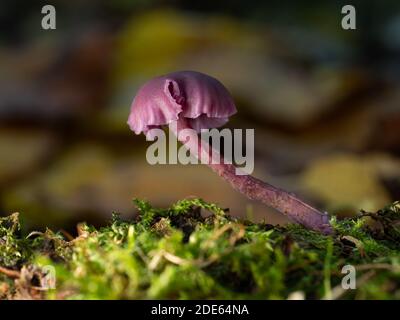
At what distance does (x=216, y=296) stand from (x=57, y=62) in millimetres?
3877

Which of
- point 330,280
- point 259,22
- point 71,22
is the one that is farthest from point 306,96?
point 330,280

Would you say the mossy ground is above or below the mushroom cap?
below

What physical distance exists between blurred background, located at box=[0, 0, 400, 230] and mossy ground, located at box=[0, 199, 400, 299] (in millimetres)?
1755

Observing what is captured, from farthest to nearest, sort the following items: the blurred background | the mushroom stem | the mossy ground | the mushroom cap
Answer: the blurred background → the mushroom stem → the mushroom cap → the mossy ground

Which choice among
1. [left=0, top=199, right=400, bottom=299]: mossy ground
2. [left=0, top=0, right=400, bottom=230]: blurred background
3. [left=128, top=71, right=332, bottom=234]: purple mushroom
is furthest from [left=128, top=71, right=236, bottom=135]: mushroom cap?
[left=0, top=0, right=400, bottom=230]: blurred background

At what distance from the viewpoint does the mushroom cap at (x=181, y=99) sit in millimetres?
1241

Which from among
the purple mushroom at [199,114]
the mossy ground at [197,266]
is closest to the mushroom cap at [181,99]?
the purple mushroom at [199,114]

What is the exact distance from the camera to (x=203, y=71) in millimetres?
4125

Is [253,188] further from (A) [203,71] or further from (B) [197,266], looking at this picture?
(A) [203,71]

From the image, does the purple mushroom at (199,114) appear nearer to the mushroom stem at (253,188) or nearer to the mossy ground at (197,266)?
the mushroom stem at (253,188)

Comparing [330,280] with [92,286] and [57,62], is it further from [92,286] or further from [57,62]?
[57,62]

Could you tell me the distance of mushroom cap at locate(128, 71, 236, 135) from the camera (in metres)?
1.24

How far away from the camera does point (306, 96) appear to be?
153 inches

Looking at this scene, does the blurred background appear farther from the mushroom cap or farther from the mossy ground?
the mossy ground
